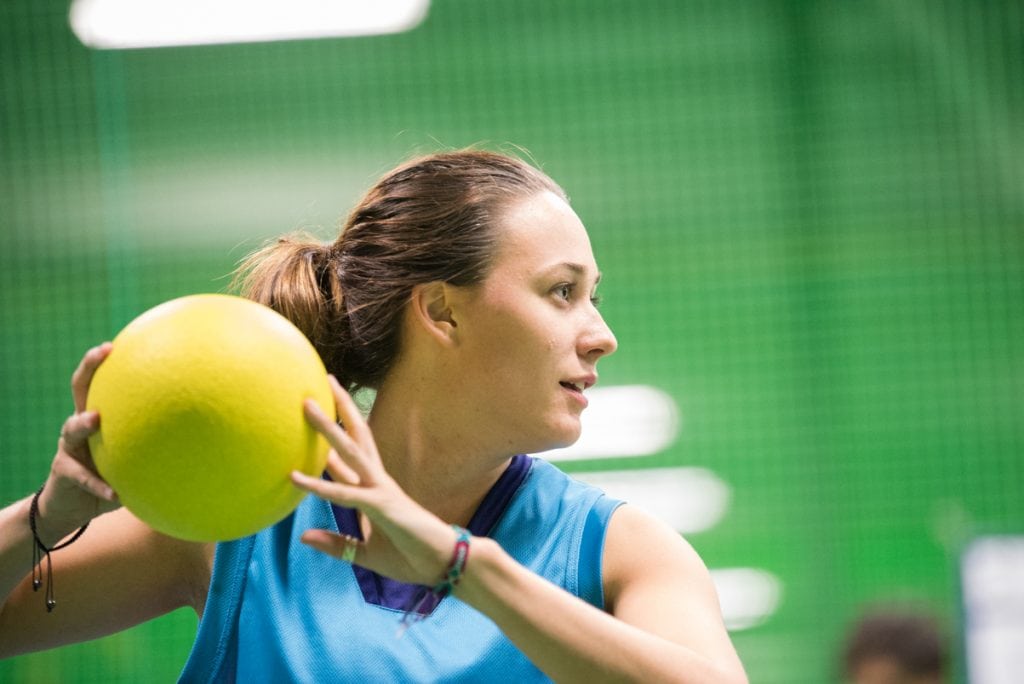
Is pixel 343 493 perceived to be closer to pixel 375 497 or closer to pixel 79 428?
pixel 375 497

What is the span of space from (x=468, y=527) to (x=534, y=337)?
0.29m

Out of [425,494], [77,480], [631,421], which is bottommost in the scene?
[631,421]

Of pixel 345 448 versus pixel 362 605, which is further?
pixel 362 605

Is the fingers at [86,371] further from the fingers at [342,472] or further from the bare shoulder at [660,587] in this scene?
the bare shoulder at [660,587]

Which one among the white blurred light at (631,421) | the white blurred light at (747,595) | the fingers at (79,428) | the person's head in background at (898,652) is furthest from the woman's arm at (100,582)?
the white blurred light at (747,595)

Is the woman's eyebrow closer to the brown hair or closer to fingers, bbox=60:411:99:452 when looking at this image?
the brown hair

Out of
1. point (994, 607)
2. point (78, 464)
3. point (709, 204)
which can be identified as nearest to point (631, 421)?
point (709, 204)

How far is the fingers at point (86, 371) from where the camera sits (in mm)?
1392

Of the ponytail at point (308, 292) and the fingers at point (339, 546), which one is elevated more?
the ponytail at point (308, 292)

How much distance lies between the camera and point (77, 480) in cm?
146

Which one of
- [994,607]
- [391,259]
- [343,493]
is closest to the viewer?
[343,493]

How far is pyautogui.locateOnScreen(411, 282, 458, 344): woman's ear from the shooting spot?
1.78 metres

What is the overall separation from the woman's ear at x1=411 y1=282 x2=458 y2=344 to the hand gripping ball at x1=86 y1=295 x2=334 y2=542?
401mm

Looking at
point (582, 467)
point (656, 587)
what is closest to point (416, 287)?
point (656, 587)
